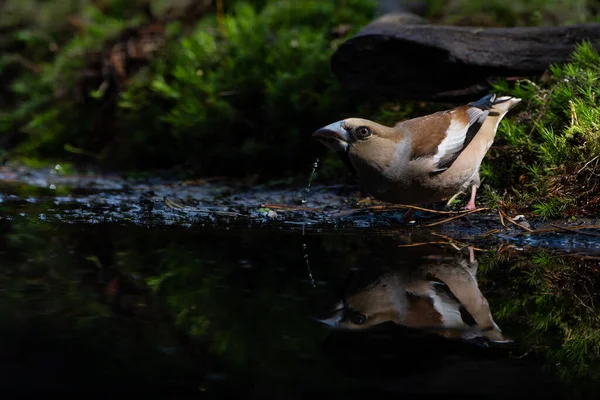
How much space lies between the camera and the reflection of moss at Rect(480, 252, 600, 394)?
2891 mm

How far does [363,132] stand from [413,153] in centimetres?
39

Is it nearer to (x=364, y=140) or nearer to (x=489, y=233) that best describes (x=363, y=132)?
(x=364, y=140)

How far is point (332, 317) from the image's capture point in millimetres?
3350

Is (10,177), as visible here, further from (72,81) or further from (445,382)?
(445,382)

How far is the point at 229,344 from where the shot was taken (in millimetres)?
3014

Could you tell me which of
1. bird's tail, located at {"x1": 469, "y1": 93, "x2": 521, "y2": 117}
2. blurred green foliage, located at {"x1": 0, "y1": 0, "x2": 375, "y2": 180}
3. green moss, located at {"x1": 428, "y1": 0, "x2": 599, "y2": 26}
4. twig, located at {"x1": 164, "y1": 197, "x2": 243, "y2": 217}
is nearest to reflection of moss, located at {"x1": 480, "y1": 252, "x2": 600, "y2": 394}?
bird's tail, located at {"x1": 469, "y1": 93, "x2": 521, "y2": 117}

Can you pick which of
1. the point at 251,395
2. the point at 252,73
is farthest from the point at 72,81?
the point at 251,395

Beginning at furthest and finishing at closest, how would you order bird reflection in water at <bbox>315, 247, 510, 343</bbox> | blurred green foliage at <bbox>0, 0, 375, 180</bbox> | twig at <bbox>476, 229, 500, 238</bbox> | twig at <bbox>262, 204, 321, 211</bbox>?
blurred green foliage at <bbox>0, 0, 375, 180</bbox> < twig at <bbox>262, 204, 321, 211</bbox> < twig at <bbox>476, 229, 500, 238</bbox> < bird reflection in water at <bbox>315, 247, 510, 343</bbox>

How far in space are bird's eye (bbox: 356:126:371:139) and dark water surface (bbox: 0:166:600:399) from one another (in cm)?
69

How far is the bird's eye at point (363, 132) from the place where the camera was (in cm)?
522

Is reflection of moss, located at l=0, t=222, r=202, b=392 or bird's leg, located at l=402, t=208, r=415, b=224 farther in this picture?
bird's leg, located at l=402, t=208, r=415, b=224

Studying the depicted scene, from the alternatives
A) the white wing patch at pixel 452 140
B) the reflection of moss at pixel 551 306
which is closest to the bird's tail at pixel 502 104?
the white wing patch at pixel 452 140

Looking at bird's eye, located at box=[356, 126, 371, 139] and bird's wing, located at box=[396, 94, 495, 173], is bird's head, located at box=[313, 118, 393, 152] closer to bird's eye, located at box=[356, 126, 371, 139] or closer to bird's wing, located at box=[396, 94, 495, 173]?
bird's eye, located at box=[356, 126, 371, 139]

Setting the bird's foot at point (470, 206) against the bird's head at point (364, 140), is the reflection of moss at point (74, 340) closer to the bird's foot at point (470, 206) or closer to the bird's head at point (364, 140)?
the bird's head at point (364, 140)
